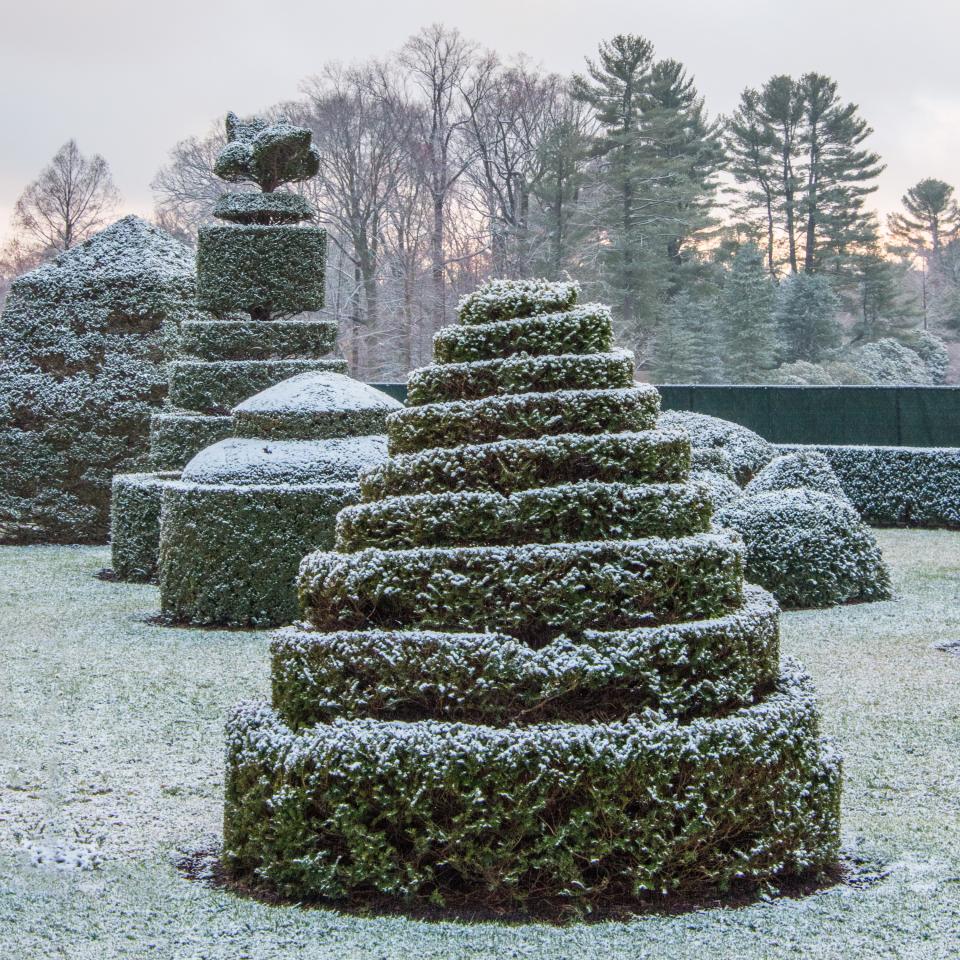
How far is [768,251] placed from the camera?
38.1 meters

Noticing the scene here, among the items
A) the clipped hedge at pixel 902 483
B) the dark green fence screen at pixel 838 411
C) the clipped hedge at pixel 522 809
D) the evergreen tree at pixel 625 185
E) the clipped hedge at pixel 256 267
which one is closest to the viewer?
the clipped hedge at pixel 522 809

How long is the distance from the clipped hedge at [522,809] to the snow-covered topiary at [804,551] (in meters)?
6.36

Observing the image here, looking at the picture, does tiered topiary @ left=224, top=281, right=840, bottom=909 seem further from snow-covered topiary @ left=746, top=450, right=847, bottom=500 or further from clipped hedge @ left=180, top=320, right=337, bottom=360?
clipped hedge @ left=180, top=320, right=337, bottom=360

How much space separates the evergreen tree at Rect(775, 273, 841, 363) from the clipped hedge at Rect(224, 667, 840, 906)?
3095 centimetres

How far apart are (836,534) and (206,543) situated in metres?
5.29

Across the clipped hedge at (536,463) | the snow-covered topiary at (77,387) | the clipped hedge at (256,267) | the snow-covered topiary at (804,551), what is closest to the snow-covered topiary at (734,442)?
the snow-covered topiary at (804,551)

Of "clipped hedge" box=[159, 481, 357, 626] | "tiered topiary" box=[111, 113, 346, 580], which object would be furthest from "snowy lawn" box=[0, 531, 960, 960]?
"tiered topiary" box=[111, 113, 346, 580]

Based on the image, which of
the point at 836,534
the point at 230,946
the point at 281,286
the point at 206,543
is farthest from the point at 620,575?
the point at 281,286

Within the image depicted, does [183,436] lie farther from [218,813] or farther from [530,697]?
[530,697]

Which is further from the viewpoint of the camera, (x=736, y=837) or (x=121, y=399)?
(x=121, y=399)

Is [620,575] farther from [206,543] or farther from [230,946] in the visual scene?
[206,543]

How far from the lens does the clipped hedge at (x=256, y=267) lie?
13555 millimetres

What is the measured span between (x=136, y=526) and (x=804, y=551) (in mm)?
6331

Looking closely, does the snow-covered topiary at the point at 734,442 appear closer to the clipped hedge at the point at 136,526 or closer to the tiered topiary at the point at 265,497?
the tiered topiary at the point at 265,497
